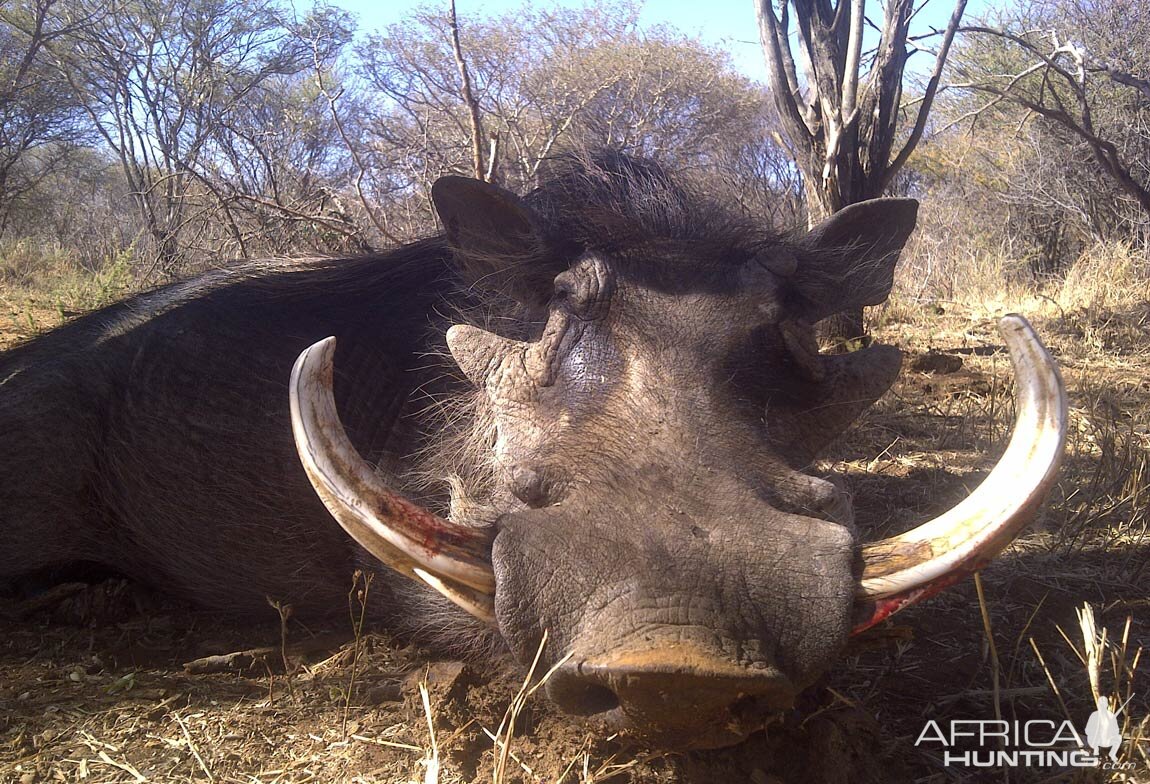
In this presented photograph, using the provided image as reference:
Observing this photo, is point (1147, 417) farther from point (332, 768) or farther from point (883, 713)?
point (332, 768)

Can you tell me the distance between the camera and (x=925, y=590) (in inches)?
55.2

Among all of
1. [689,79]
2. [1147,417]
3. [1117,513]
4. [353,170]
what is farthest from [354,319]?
[689,79]

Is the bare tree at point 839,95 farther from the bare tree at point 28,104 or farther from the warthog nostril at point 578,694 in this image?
the bare tree at point 28,104

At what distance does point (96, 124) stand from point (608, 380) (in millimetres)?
14889

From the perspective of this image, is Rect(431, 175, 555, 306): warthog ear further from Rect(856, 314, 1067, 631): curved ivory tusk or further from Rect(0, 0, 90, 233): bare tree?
Rect(0, 0, 90, 233): bare tree

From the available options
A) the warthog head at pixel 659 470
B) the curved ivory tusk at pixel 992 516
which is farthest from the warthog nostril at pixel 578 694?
the curved ivory tusk at pixel 992 516

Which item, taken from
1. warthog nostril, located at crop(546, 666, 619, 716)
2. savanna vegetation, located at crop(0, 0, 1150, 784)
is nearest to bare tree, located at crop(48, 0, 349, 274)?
savanna vegetation, located at crop(0, 0, 1150, 784)

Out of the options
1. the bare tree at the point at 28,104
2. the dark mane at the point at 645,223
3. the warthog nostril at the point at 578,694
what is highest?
the bare tree at the point at 28,104

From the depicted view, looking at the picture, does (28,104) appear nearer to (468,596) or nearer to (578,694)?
(468,596)

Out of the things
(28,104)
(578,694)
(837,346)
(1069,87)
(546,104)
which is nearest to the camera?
(578,694)

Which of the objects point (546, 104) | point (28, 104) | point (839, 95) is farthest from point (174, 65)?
point (839, 95)

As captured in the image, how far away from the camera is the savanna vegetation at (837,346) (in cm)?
181

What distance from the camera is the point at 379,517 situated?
143cm

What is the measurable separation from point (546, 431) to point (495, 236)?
73 centimetres
